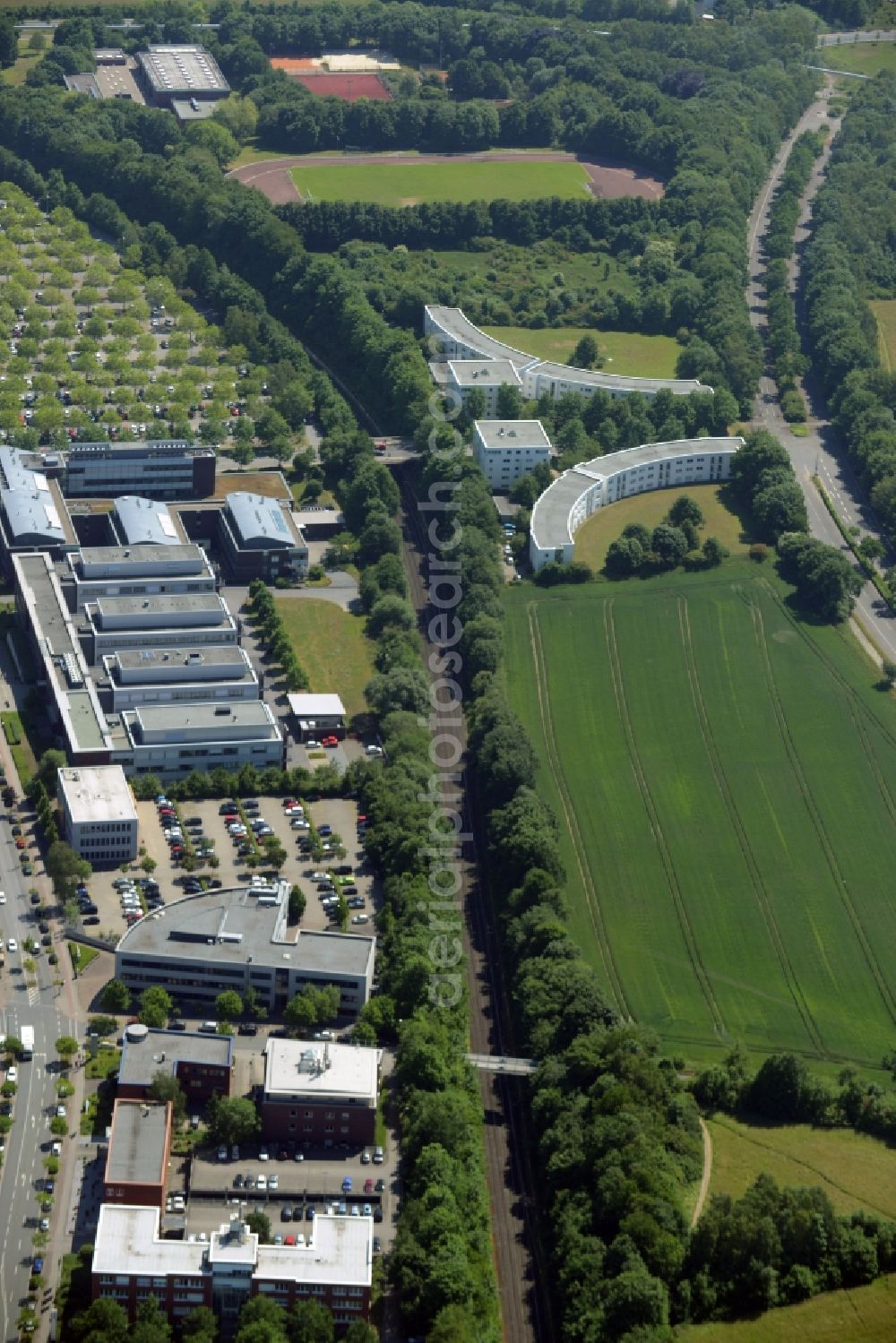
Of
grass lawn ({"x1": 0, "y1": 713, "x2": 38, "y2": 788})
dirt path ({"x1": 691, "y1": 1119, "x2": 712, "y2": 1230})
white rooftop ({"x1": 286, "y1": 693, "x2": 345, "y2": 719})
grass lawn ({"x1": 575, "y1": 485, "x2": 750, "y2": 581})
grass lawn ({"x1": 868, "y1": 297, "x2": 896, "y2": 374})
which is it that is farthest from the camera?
grass lawn ({"x1": 868, "y1": 297, "x2": 896, "y2": 374})

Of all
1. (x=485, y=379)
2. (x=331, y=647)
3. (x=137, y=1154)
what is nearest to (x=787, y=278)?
(x=485, y=379)

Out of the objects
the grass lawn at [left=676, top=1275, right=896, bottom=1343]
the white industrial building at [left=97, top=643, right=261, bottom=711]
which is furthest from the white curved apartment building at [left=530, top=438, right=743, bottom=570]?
the grass lawn at [left=676, top=1275, right=896, bottom=1343]

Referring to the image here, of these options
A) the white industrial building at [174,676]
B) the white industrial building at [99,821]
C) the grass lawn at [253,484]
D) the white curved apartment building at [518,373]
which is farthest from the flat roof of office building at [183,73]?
the white industrial building at [99,821]

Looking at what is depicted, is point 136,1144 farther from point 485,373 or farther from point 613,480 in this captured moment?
point 485,373

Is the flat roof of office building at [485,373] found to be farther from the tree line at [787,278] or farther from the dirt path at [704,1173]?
the dirt path at [704,1173]

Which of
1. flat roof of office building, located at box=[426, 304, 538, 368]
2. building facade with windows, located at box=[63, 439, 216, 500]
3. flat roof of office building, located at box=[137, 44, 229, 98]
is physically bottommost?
flat roof of office building, located at box=[137, 44, 229, 98]

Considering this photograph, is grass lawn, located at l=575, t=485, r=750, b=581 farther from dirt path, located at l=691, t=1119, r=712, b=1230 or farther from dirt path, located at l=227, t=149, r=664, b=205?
dirt path, located at l=691, t=1119, r=712, b=1230
